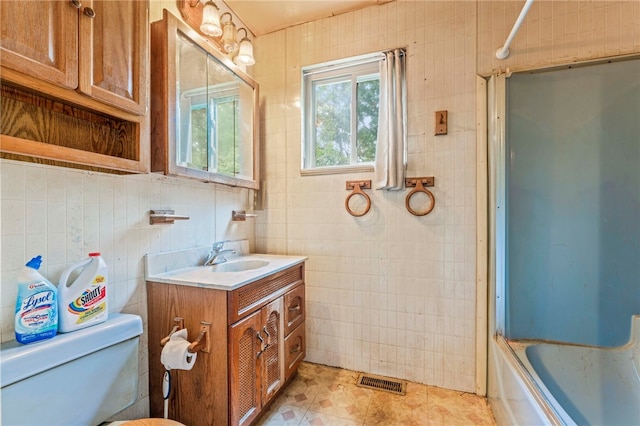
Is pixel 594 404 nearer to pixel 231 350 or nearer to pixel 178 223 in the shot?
pixel 231 350

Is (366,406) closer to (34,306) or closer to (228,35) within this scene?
A: (34,306)

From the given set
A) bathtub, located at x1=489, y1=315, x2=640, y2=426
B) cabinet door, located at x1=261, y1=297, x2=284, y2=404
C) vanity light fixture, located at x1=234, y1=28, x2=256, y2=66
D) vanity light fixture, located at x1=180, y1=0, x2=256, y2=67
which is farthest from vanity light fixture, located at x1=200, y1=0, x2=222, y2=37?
bathtub, located at x1=489, y1=315, x2=640, y2=426

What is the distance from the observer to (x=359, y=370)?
195 centimetres

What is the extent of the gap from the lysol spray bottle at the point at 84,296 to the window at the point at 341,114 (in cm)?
138

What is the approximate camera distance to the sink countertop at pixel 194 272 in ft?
4.00

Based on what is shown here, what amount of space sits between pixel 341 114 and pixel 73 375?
2.01 metres

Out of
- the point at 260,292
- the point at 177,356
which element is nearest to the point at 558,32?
the point at 260,292

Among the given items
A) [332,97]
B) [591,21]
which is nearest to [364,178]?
[332,97]

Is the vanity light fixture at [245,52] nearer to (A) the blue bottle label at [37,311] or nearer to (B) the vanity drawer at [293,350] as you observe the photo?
(A) the blue bottle label at [37,311]

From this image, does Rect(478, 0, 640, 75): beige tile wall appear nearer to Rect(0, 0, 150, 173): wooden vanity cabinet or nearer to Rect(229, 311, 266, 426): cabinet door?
Rect(0, 0, 150, 173): wooden vanity cabinet

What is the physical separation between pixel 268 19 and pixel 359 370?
2617 mm

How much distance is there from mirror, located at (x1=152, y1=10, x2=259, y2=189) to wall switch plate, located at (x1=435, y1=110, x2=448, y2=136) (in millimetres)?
1221

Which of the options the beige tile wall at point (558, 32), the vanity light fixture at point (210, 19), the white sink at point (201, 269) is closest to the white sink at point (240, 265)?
the white sink at point (201, 269)

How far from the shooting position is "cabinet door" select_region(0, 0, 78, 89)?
0.72 metres
